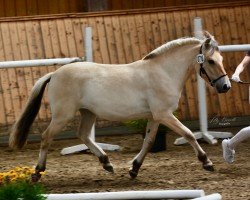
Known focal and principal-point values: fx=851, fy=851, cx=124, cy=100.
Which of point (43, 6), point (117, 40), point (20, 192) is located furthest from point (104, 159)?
point (43, 6)

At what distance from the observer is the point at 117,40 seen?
12.8 metres

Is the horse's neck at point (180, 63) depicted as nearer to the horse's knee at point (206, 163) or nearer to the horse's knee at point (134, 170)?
the horse's knee at point (206, 163)

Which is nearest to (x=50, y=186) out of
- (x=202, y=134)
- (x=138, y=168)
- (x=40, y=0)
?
(x=138, y=168)

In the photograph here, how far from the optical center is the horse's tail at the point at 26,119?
8914mm

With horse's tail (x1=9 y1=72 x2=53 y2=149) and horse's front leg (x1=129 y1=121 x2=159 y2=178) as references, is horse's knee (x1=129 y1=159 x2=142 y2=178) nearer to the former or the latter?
horse's front leg (x1=129 y1=121 x2=159 y2=178)

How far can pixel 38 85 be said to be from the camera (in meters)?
8.90

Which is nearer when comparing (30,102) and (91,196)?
(91,196)

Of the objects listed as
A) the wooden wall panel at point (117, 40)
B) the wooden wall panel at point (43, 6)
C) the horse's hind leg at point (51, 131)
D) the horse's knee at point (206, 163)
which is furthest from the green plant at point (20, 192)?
the wooden wall panel at point (43, 6)

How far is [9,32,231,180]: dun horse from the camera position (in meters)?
8.68

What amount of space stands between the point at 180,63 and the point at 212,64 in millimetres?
332

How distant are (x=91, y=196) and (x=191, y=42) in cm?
275

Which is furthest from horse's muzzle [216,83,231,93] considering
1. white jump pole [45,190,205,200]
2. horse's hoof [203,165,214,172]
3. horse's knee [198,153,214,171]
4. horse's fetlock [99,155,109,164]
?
white jump pole [45,190,205,200]

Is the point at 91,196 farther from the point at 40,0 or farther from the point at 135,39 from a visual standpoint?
the point at 40,0

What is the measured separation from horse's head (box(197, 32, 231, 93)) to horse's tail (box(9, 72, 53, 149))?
1600 millimetres
